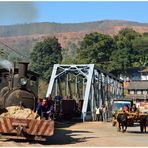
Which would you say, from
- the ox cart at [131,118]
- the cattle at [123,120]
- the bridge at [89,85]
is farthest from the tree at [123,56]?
the cattle at [123,120]

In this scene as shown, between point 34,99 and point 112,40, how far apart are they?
76615mm

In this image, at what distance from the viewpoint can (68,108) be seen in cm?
3838

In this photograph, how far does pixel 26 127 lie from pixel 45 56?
86180 mm

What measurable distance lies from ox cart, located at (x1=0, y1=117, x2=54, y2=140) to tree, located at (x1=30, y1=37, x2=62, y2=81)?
257 feet

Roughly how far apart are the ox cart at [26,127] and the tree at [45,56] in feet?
257

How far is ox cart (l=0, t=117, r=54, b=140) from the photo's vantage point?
15.8 m

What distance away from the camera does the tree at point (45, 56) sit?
98250 mm

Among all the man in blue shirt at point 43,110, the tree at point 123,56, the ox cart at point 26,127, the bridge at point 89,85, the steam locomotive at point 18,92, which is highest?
the tree at point 123,56

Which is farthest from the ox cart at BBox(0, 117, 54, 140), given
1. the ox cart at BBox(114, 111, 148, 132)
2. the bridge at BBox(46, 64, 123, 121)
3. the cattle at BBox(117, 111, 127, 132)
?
the bridge at BBox(46, 64, 123, 121)

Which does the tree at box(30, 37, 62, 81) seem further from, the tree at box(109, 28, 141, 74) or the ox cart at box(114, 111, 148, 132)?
the ox cart at box(114, 111, 148, 132)

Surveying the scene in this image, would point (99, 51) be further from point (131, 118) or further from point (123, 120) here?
→ point (123, 120)

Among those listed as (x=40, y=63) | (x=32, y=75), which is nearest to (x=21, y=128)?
(x=32, y=75)

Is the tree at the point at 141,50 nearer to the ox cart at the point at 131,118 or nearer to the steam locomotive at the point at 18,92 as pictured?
the ox cart at the point at 131,118

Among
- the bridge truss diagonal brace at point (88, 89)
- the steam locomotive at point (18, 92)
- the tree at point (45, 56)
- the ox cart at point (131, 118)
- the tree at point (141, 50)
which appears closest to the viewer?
the steam locomotive at point (18, 92)
